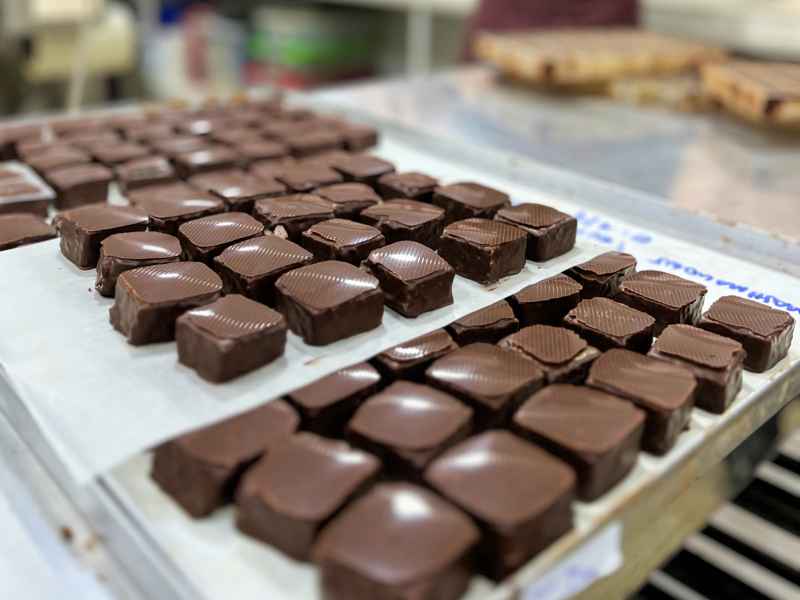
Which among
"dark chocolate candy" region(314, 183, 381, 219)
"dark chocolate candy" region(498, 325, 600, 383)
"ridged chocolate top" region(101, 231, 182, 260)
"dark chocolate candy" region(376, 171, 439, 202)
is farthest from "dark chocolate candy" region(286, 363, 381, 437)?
"dark chocolate candy" region(376, 171, 439, 202)

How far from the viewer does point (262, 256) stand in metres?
1.35

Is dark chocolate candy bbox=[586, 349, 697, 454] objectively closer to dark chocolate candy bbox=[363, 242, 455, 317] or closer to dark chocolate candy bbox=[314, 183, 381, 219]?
dark chocolate candy bbox=[363, 242, 455, 317]

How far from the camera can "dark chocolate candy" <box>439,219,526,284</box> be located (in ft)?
4.62

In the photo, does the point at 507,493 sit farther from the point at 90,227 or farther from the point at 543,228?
the point at 90,227

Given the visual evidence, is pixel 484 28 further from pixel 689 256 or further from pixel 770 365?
pixel 770 365

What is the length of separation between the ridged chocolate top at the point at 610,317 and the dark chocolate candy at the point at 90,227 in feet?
2.85

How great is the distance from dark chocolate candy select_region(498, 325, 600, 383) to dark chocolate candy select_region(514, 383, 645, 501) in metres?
0.07

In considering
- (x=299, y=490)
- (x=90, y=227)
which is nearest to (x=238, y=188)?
(x=90, y=227)

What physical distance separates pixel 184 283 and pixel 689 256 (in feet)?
3.52

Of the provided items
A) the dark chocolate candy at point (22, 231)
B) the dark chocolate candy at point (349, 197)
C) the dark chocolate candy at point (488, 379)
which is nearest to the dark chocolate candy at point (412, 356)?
the dark chocolate candy at point (488, 379)

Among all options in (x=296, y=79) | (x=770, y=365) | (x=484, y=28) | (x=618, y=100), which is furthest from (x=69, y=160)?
(x=296, y=79)

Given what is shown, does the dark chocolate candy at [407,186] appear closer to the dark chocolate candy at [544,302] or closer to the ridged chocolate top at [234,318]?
the dark chocolate candy at [544,302]

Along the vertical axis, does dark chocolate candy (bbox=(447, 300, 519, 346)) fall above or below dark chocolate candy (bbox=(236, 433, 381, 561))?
above

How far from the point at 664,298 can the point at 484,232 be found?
350 mm
